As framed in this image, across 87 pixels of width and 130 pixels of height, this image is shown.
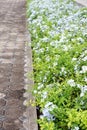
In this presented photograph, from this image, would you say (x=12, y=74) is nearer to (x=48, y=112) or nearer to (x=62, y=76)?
(x=62, y=76)

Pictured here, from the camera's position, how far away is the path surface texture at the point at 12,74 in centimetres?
487

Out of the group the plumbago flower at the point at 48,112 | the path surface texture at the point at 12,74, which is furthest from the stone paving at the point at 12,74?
the plumbago flower at the point at 48,112

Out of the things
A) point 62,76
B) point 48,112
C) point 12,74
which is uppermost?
point 48,112

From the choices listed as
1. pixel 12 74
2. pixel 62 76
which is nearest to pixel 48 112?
pixel 62 76

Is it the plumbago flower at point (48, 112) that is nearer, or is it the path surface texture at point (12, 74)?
the plumbago flower at point (48, 112)

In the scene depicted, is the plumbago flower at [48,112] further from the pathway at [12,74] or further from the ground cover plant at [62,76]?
the pathway at [12,74]

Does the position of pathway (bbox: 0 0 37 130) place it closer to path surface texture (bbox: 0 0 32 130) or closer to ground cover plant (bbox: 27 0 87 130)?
path surface texture (bbox: 0 0 32 130)

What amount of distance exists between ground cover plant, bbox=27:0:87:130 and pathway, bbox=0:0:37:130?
58 centimetres

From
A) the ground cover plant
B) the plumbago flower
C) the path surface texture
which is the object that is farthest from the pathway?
the plumbago flower

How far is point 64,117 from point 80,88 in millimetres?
484

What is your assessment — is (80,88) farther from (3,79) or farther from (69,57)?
(3,79)

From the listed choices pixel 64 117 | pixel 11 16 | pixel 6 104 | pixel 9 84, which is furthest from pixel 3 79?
pixel 11 16

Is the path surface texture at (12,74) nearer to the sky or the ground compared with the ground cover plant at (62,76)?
nearer to the ground

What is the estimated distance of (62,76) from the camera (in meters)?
4.45
